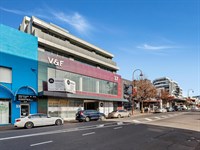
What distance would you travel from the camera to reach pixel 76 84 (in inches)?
1464

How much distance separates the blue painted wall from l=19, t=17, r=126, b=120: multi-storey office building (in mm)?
1311

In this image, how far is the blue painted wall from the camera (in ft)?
84.6

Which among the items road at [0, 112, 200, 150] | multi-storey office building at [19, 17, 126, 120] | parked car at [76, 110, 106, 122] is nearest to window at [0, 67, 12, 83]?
multi-storey office building at [19, 17, 126, 120]

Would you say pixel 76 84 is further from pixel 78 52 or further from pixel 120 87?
pixel 120 87

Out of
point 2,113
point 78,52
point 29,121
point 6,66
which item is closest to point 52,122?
point 29,121

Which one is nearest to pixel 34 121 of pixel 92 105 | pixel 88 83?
pixel 88 83

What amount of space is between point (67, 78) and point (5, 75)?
37.0ft

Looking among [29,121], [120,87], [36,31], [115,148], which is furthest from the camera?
[120,87]

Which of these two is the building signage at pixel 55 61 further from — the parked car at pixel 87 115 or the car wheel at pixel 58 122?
the car wheel at pixel 58 122

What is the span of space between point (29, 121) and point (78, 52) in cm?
2578

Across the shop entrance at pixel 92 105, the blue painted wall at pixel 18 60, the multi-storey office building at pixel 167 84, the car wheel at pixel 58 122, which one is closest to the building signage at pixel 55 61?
the blue painted wall at pixel 18 60

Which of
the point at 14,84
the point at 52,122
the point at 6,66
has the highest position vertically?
the point at 6,66

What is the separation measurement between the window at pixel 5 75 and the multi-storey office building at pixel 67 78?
4.32m

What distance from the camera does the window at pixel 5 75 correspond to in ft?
82.9
